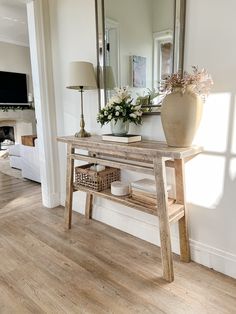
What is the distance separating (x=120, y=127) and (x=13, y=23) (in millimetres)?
4008

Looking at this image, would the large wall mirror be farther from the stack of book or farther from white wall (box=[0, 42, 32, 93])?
white wall (box=[0, 42, 32, 93])

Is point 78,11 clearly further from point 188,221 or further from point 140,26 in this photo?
point 188,221

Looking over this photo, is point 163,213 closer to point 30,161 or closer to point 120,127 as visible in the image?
point 120,127

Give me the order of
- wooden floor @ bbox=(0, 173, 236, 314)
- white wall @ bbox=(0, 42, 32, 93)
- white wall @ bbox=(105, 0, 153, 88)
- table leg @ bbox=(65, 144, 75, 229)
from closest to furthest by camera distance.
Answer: wooden floor @ bbox=(0, 173, 236, 314), white wall @ bbox=(105, 0, 153, 88), table leg @ bbox=(65, 144, 75, 229), white wall @ bbox=(0, 42, 32, 93)

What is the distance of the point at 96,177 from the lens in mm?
2080

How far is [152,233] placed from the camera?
208 centimetres

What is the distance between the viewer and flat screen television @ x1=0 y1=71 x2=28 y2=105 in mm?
5945

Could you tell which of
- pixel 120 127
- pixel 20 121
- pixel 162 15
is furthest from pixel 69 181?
pixel 20 121

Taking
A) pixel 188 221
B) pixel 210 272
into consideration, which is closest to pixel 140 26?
pixel 188 221

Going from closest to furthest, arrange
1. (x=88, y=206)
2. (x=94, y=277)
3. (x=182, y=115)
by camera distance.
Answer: (x=182, y=115), (x=94, y=277), (x=88, y=206)

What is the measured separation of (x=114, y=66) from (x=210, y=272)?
176cm

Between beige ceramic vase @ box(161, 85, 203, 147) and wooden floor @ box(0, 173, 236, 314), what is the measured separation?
921 mm

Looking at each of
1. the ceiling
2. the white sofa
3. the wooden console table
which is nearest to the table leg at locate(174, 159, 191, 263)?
the wooden console table

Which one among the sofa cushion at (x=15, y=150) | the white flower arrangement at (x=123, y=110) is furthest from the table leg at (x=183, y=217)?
the sofa cushion at (x=15, y=150)
